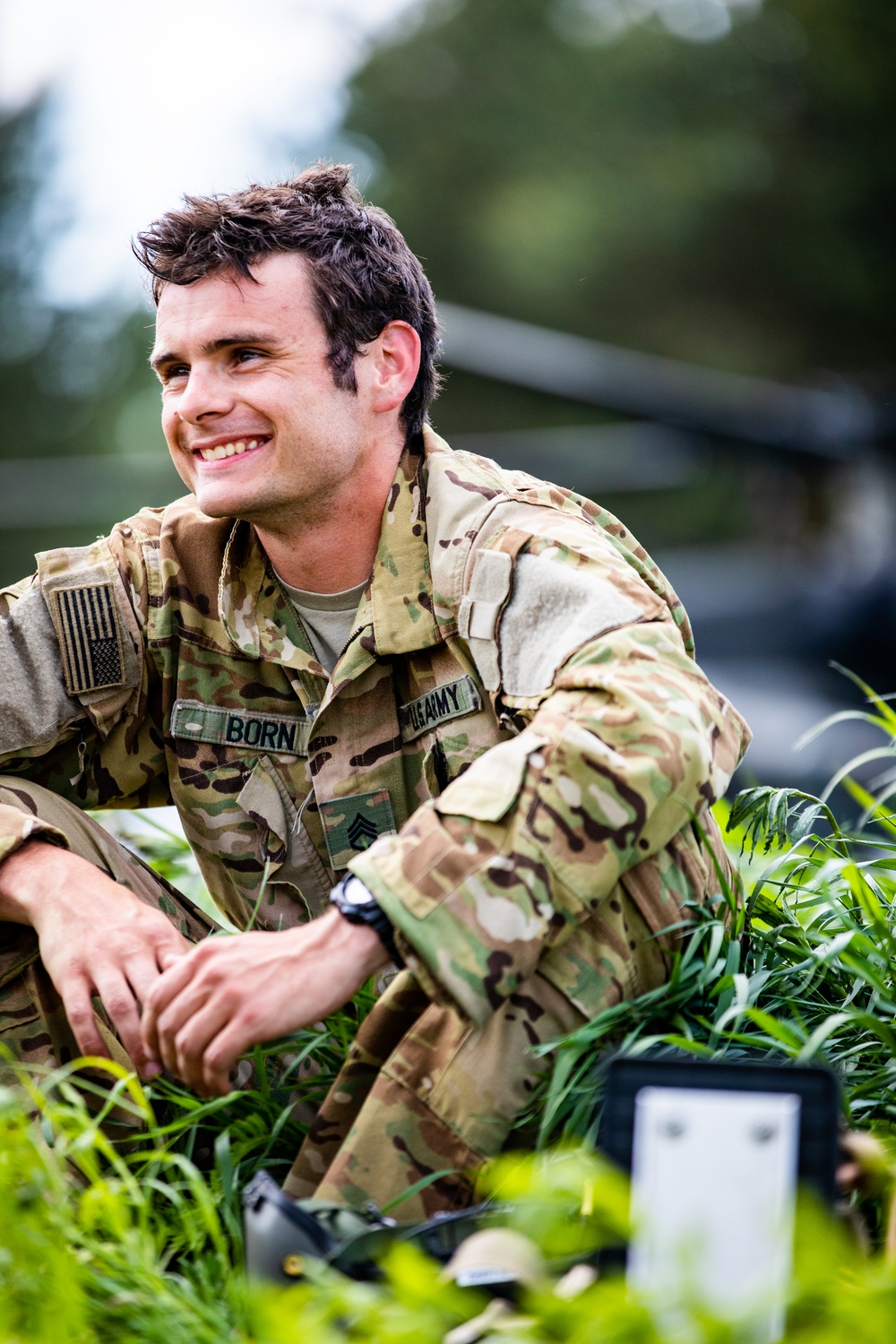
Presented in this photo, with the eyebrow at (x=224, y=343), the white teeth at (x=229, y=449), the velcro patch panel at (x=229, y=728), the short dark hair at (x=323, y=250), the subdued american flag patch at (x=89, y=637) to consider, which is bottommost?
the velcro patch panel at (x=229, y=728)

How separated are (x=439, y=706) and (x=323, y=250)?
915mm

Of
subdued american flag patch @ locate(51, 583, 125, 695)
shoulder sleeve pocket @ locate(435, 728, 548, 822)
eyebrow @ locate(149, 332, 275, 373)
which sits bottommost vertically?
shoulder sleeve pocket @ locate(435, 728, 548, 822)

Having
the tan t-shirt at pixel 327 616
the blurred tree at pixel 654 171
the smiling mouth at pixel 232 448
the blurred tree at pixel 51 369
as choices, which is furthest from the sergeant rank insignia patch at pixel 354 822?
the blurred tree at pixel 654 171

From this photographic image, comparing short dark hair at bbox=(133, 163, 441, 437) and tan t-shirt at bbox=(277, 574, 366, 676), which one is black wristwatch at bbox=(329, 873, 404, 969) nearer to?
tan t-shirt at bbox=(277, 574, 366, 676)

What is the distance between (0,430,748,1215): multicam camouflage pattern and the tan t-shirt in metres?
0.05

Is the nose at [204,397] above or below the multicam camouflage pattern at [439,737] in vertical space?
above

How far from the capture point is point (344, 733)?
2.51 metres

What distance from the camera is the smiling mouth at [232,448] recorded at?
2564 mm

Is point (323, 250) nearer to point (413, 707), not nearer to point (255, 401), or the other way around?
point (255, 401)

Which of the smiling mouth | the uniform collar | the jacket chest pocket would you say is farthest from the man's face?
the jacket chest pocket

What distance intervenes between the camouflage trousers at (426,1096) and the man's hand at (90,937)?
0.27 m

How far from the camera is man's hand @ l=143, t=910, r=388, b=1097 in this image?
1.73m

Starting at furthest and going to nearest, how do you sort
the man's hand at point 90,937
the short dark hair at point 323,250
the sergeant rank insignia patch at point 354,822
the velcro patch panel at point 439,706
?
the short dark hair at point 323,250, the sergeant rank insignia patch at point 354,822, the velcro patch panel at point 439,706, the man's hand at point 90,937

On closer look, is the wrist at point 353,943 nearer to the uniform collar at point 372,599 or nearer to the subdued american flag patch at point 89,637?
the uniform collar at point 372,599
